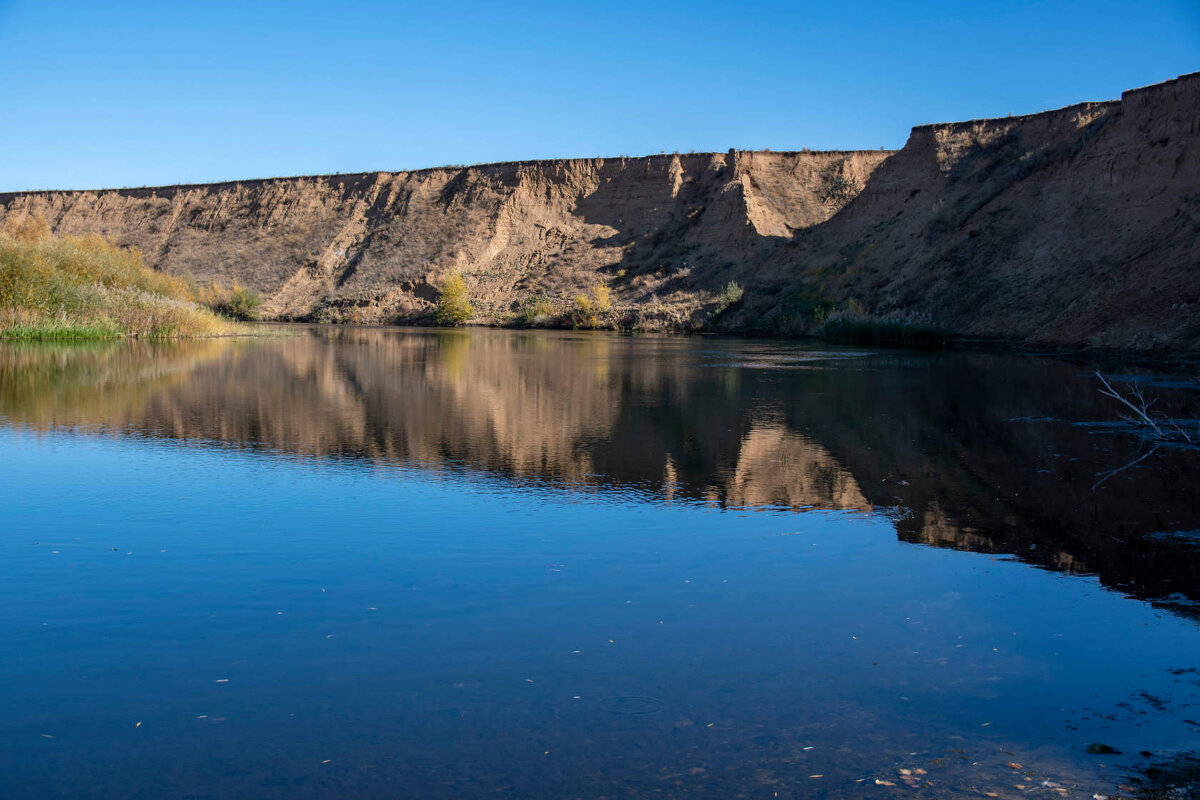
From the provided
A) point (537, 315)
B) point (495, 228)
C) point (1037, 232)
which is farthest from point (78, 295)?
point (495, 228)

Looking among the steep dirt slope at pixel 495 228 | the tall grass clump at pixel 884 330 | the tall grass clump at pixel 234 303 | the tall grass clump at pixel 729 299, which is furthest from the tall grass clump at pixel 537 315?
the tall grass clump at pixel 884 330

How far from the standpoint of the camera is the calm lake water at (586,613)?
3887 mm

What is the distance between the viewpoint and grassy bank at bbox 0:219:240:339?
30.2 metres

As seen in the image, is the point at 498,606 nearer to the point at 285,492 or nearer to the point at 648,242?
the point at 285,492

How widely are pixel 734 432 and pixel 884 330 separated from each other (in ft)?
105

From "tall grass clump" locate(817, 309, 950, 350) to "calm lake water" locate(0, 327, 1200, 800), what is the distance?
29413 mm

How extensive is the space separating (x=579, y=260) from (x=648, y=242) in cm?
534

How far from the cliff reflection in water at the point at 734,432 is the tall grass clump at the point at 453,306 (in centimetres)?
4327

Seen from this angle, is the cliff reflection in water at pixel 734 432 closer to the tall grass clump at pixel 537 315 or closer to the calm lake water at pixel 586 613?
the calm lake water at pixel 586 613

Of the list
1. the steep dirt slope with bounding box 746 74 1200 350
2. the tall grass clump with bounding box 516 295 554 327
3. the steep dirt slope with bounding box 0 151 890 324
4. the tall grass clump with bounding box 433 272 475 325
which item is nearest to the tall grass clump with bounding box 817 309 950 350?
the steep dirt slope with bounding box 746 74 1200 350

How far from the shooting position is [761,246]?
2579 inches

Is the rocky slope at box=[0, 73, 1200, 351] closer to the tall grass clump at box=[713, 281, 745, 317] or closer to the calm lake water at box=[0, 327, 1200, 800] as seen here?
the tall grass clump at box=[713, 281, 745, 317]

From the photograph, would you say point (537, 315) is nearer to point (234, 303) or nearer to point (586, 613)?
point (234, 303)

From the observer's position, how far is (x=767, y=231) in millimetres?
67062
